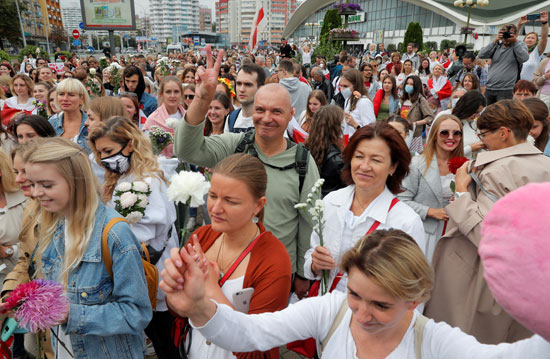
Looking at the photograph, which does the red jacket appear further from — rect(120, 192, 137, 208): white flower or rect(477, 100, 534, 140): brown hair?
rect(120, 192, 137, 208): white flower

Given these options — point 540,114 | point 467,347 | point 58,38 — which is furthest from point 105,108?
point 58,38

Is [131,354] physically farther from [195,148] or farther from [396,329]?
[396,329]

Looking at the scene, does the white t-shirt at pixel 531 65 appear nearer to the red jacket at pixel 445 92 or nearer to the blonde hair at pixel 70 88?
the red jacket at pixel 445 92

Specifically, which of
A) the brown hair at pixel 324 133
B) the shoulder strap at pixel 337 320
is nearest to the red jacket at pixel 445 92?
the brown hair at pixel 324 133

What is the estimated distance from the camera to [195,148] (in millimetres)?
2461

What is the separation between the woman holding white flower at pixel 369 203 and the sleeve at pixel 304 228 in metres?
0.22

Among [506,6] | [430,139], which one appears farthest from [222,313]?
[506,6]

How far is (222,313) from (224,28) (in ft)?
603

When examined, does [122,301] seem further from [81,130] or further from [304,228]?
[81,130]

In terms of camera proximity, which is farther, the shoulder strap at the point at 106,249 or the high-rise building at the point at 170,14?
the high-rise building at the point at 170,14

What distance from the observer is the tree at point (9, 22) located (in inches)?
1866

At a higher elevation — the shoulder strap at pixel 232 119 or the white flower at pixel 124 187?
the shoulder strap at pixel 232 119

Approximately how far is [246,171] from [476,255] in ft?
5.60

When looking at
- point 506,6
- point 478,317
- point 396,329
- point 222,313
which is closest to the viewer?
point 222,313
